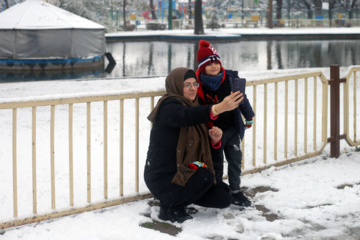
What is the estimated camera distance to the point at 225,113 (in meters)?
4.77

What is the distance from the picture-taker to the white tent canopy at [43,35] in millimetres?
18125

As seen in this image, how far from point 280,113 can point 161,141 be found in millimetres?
4663

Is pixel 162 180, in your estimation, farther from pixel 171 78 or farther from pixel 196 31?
pixel 196 31

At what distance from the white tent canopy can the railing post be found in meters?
13.3

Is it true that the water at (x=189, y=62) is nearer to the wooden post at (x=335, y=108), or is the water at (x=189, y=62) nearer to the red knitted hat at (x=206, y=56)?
the wooden post at (x=335, y=108)

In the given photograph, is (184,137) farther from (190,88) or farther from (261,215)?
(261,215)

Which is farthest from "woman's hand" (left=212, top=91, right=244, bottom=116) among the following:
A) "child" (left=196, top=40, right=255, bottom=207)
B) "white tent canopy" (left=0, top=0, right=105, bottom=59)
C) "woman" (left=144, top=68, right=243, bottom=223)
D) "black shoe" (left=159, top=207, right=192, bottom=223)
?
"white tent canopy" (left=0, top=0, right=105, bottom=59)

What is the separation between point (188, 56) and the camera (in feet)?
71.6

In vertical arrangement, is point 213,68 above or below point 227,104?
above

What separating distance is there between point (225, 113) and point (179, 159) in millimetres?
681

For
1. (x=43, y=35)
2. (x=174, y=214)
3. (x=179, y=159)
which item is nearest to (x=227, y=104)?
(x=179, y=159)

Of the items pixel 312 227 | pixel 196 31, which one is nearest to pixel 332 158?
pixel 312 227

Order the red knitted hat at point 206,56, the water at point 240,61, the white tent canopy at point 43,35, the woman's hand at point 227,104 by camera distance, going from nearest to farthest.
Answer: the woman's hand at point 227,104 → the red knitted hat at point 206,56 → the water at point 240,61 → the white tent canopy at point 43,35

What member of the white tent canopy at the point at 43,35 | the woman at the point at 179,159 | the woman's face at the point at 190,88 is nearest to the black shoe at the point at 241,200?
the woman at the point at 179,159
